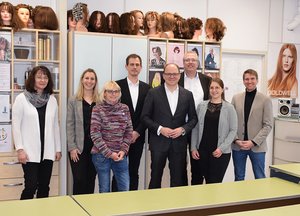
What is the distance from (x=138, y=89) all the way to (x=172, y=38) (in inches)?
40.3

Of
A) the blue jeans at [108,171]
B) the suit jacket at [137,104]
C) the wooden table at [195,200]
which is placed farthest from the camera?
the suit jacket at [137,104]

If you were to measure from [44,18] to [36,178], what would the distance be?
6.04 ft

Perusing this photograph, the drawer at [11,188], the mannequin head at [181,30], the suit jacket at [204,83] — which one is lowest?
the drawer at [11,188]

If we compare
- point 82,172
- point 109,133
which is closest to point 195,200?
point 109,133

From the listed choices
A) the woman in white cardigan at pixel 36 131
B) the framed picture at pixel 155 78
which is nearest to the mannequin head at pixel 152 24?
the framed picture at pixel 155 78

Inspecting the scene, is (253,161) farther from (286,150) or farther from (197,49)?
(286,150)

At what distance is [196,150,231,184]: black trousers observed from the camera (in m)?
4.06

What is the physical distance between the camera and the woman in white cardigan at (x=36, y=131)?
3762 mm

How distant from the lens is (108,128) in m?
3.85

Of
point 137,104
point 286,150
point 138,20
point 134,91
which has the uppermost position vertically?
point 138,20

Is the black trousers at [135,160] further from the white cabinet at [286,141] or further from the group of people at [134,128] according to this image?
the white cabinet at [286,141]

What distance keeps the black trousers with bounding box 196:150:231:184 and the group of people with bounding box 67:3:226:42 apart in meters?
1.78

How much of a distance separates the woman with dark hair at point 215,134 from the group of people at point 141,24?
1.36 metres

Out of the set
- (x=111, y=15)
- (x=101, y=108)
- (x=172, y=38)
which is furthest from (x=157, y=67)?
(x=101, y=108)
